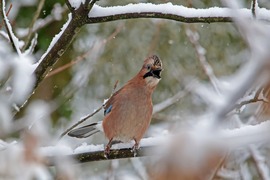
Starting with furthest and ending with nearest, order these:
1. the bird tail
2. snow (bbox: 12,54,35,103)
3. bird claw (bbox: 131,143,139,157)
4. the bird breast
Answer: the bird tail, the bird breast, bird claw (bbox: 131,143,139,157), snow (bbox: 12,54,35,103)

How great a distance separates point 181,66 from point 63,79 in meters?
1.79

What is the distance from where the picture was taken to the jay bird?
3923 millimetres

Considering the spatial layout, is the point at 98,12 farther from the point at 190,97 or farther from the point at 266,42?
Answer: the point at 190,97

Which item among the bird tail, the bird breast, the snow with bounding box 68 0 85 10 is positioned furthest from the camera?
the bird tail

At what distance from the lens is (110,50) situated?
332 inches

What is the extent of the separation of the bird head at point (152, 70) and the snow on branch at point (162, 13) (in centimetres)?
100

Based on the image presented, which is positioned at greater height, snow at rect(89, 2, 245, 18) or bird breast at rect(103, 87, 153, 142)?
snow at rect(89, 2, 245, 18)

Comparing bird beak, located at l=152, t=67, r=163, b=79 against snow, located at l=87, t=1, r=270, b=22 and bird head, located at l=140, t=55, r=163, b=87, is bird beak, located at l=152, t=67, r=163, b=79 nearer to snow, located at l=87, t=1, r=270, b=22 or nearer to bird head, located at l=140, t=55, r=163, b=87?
bird head, located at l=140, t=55, r=163, b=87

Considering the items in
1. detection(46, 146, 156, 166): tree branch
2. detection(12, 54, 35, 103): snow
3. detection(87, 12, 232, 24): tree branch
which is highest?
detection(87, 12, 232, 24): tree branch

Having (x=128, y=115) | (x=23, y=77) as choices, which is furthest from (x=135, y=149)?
(x=128, y=115)

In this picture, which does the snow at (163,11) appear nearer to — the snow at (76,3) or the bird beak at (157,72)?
the snow at (76,3)

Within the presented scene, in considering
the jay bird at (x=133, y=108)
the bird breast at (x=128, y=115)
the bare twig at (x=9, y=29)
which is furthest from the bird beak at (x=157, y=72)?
the bare twig at (x=9, y=29)

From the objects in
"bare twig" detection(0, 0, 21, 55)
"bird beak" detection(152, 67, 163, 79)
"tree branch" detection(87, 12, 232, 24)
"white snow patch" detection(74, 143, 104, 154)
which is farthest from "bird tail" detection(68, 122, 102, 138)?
"tree branch" detection(87, 12, 232, 24)

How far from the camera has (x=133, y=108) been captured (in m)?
4.07
